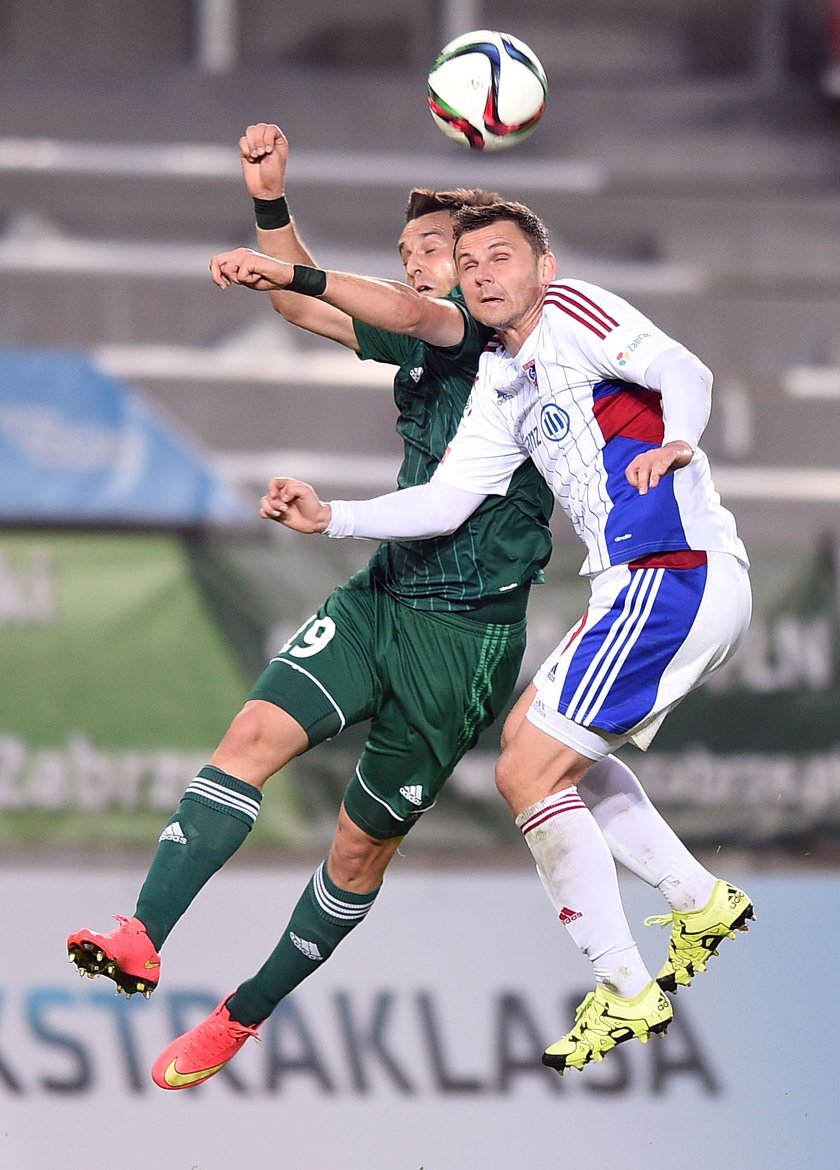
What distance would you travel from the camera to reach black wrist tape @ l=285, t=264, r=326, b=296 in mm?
3248

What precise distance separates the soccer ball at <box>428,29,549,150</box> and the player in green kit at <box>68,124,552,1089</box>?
0.52 ft

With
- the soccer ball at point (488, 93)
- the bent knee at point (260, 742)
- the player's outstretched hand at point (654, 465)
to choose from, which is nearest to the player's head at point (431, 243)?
the soccer ball at point (488, 93)

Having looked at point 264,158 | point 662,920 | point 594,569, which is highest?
point 264,158

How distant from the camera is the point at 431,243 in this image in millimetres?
3727

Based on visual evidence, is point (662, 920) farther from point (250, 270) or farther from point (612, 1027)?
point (250, 270)

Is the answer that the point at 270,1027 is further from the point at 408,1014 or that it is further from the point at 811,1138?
the point at 811,1138

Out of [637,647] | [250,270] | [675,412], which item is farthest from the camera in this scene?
[637,647]

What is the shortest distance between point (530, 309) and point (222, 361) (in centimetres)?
631

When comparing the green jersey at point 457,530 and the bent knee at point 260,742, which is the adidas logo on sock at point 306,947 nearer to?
the bent knee at point 260,742

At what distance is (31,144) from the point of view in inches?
411

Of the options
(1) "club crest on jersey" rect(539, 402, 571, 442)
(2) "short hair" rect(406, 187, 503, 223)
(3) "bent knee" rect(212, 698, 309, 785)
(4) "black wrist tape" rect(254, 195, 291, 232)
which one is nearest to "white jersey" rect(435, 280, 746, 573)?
(1) "club crest on jersey" rect(539, 402, 571, 442)

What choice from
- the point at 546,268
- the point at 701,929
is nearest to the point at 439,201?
the point at 546,268

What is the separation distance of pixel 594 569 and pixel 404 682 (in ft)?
1.87

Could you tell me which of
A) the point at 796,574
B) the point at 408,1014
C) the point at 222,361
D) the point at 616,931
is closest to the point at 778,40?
the point at 222,361
